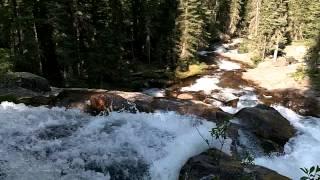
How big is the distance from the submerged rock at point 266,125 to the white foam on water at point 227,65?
30072 mm

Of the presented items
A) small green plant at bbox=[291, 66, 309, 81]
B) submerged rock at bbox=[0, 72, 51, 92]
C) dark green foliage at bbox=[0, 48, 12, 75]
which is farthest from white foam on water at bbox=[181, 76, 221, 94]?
submerged rock at bbox=[0, 72, 51, 92]

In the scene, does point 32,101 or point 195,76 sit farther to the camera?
point 195,76

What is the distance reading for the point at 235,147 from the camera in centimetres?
1902

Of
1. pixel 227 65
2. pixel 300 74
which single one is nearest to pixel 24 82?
pixel 300 74

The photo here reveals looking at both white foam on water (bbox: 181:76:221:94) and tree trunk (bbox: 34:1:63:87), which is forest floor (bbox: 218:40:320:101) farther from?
tree trunk (bbox: 34:1:63:87)

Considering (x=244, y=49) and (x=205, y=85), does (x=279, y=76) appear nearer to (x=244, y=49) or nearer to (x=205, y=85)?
(x=205, y=85)

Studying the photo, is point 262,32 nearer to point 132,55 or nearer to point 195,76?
point 195,76

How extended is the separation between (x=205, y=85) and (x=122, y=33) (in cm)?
1072

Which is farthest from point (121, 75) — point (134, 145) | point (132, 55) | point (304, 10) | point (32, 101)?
point (304, 10)

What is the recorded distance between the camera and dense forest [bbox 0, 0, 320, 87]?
35250mm

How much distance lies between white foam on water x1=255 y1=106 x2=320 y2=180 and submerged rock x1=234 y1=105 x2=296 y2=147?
1.82 ft

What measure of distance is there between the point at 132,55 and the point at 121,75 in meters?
11.0

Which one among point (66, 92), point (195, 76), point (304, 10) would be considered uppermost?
point (304, 10)

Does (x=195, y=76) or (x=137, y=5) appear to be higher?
(x=137, y=5)
